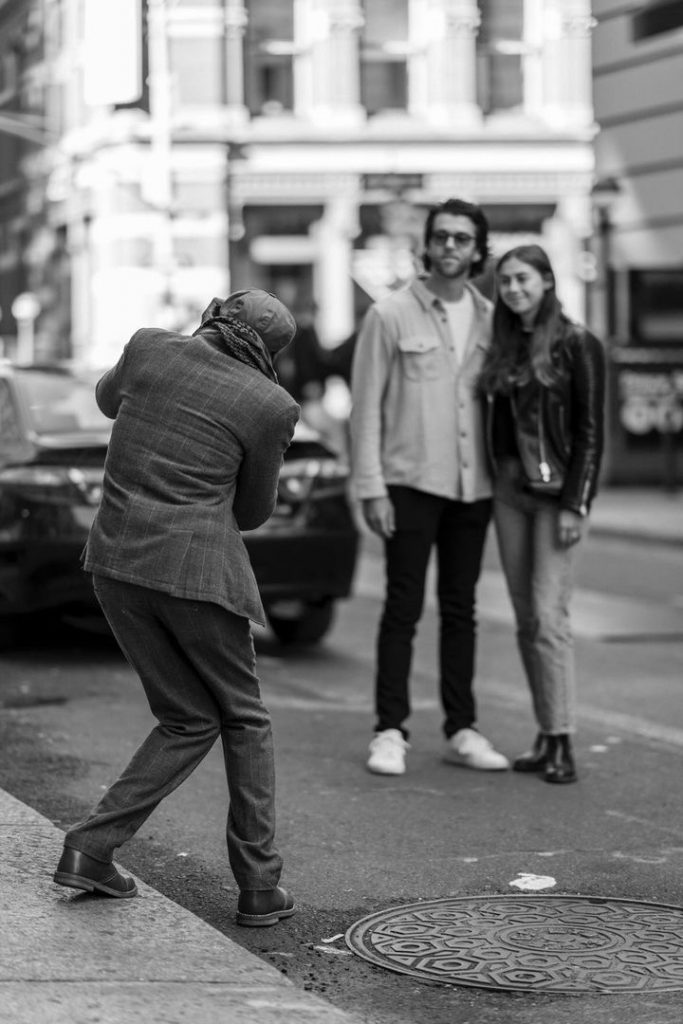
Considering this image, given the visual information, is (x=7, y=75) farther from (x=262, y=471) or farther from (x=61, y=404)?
(x=262, y=471)

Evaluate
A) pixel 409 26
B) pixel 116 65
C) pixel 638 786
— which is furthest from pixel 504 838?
pixel 409 26

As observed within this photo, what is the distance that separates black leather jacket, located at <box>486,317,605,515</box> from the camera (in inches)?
266

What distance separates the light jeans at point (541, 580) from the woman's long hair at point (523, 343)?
0.30m

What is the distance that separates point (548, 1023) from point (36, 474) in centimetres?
552

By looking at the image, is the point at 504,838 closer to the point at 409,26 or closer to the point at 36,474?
the point at 36,474

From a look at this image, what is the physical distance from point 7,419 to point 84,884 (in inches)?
203

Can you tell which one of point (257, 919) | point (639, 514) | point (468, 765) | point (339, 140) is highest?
point (339, 140)

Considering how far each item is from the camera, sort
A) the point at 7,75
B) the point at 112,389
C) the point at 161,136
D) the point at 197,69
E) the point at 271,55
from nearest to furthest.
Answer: the point at 112,389 → the point at 161,136 → the point at 197,69 → the point at 271,55 → the point at 7,75

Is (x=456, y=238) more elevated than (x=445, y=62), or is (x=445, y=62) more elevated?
(x=445, y=62)

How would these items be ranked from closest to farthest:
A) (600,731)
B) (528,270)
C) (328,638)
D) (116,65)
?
(528,270) < (600,731) < (328,638) < (116,65)

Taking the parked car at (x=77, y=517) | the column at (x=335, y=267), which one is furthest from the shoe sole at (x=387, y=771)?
the column at (x=335, y=267)

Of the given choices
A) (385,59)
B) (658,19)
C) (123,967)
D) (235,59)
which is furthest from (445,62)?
(123,967)

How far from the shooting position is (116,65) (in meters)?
25.7

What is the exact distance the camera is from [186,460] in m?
4.85
